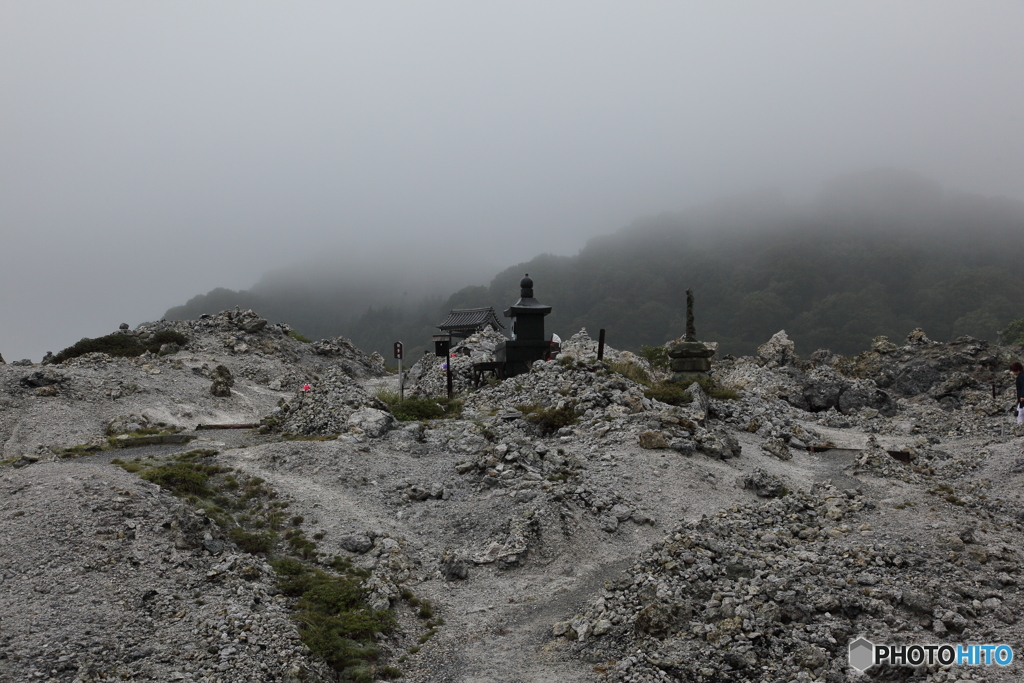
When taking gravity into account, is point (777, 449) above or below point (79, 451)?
below

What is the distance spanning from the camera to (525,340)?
27672 millimetres

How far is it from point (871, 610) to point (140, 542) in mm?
10777

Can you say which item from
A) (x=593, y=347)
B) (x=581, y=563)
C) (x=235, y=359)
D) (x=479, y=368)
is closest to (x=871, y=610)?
(x=581, y=563)

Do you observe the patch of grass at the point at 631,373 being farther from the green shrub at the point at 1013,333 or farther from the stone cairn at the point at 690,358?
the green shrub at the point at 1013,333

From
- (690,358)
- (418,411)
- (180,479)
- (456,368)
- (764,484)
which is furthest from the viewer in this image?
(456,368)

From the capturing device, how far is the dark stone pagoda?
27500 millimetres

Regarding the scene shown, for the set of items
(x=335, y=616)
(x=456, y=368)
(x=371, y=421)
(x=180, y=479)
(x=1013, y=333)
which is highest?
(x=180, y=479)

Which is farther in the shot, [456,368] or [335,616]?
[456,368]

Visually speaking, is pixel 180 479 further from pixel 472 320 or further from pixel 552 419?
pixel 472 320

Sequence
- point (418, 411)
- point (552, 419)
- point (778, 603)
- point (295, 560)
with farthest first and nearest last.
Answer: point (418, 411)
point (552, 419)
point (295, 560)
point (778, 603)
